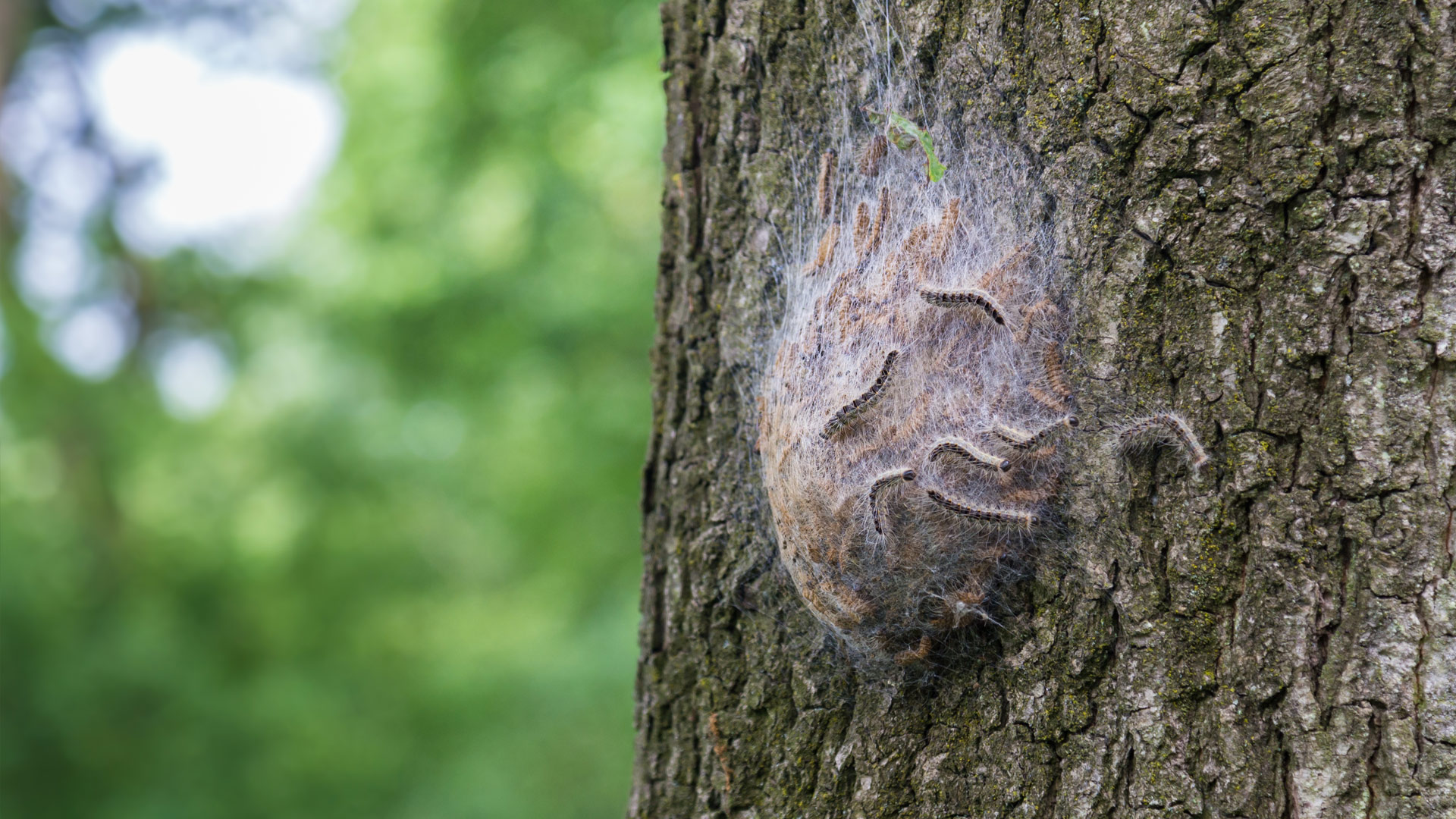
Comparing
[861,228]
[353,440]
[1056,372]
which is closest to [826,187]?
[861,228]

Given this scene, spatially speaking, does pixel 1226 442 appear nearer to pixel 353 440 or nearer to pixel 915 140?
pixel 915 140

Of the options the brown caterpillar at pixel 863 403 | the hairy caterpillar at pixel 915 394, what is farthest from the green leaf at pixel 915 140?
the brown caterpillar at pixel 863 403

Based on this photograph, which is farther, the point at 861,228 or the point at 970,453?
the point at 861,228

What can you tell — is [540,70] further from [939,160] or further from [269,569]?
[269,569]

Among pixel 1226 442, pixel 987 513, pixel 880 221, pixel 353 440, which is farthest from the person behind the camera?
pixel 353 440

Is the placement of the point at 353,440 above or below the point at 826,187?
above

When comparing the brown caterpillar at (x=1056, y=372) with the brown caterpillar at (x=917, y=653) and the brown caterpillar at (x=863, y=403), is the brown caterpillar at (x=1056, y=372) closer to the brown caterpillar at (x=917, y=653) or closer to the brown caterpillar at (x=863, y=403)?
the brown caterpillar at (x=863, y=403)

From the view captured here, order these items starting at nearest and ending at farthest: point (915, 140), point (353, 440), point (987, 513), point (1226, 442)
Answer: point (1226, 442) < point (987, 513) < point (915, 140) < point (353, 440)
